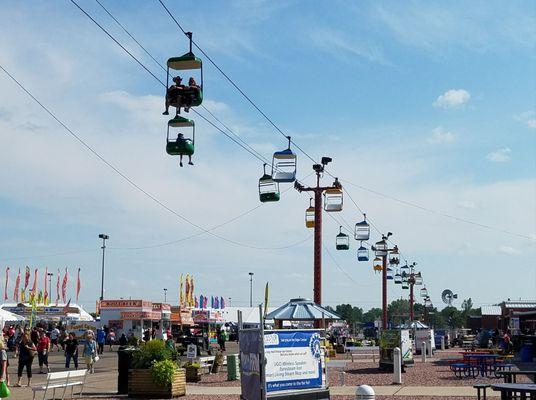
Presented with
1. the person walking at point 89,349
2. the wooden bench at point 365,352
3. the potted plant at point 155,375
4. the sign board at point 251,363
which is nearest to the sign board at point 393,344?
the wooden bench at point 365,352

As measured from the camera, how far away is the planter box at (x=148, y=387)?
18.2m

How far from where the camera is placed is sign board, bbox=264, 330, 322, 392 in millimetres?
13227

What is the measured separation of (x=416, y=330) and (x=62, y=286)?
2145 inches

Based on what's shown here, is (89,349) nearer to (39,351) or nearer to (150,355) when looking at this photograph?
(39,351)

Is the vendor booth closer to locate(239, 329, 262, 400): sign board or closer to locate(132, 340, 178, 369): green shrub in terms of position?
locate(132, 340, 178, 369): green shrub

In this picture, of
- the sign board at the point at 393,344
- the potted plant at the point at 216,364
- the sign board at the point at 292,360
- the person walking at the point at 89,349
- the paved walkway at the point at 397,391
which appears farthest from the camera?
the sign board at the point at 393,344

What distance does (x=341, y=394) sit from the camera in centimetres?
1883

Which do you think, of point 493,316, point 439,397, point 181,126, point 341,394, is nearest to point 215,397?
point 341,394

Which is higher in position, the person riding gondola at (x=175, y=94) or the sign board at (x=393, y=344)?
the person riding gondola at (x=175, y=94)

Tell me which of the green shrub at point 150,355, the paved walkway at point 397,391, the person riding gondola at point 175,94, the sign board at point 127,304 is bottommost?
the paved walkway at point 397,391

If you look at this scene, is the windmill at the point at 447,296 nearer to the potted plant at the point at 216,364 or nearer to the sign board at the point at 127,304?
the sign board at the point at 127,304

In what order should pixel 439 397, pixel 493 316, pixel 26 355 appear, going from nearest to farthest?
pixel 439 397 < pixel 26 355 < pixel 493 316

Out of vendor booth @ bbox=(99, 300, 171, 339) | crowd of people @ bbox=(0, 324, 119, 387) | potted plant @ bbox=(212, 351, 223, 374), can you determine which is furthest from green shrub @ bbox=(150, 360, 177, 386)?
vendor booth @ bbox=(99, 300, 171, 339)

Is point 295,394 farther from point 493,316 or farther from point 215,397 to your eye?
point 493,316
